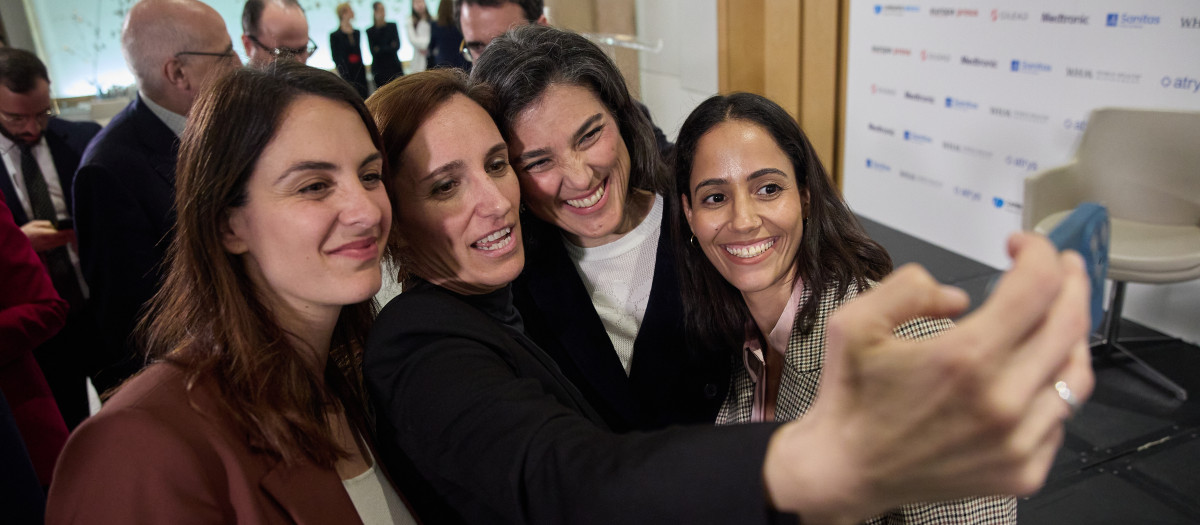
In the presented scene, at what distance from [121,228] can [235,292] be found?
4.85ft

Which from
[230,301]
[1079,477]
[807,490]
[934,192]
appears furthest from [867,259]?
[934,192]

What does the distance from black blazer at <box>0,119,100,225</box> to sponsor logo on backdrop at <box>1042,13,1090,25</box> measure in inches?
189

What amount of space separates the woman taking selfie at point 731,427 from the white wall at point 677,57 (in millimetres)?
5324

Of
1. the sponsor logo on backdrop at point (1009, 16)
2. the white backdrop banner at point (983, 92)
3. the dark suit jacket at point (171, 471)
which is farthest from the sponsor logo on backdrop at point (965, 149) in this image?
the dark suit jacket at point (171, 471)

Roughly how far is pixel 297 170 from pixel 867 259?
1195 mm

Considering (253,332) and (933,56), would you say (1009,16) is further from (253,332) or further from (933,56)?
(253,332)

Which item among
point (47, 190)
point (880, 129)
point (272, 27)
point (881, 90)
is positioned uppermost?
point (272, 27)

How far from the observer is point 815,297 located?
1.58m

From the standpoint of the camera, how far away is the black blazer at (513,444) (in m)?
0.69

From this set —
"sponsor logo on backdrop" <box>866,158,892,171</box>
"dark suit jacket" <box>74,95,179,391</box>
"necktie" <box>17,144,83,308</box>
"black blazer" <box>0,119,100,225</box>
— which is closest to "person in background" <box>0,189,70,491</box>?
"dark suit jacket" <box>74,95,179,391</box>

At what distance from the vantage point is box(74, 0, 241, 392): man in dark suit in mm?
2316

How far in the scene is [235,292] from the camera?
1.15 meters

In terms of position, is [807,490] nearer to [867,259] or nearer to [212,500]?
[212,500]

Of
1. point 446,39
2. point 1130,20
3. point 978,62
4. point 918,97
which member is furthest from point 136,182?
point 446,39
